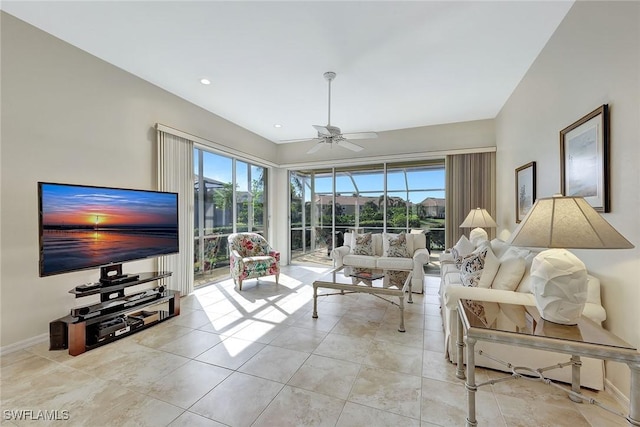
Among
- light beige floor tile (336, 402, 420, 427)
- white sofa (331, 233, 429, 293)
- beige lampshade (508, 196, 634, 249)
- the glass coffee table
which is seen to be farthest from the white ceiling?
light beige floor tile (336, 402, 420, 427)

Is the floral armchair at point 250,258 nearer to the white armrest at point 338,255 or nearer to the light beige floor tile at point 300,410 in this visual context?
the white armrest at point 338,255

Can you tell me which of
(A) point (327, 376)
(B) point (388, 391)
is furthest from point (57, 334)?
(B) point (388, 391)

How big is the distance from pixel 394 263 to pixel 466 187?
2212 mm

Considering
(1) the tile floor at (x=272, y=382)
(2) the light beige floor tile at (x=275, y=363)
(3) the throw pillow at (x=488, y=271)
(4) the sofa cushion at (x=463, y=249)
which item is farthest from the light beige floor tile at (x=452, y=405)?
(4) the sofa cushion at (x=463, y=249)

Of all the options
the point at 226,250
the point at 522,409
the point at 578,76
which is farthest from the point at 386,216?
the point at 522,409

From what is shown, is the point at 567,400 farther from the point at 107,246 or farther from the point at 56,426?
the point at 107,246

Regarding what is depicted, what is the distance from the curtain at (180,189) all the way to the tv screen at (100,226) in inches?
21.5

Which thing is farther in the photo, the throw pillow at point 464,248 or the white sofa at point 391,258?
the white sofa at point 391,258

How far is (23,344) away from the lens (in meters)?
2.49

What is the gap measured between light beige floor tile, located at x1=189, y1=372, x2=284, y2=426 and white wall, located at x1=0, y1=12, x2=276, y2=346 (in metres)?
2.20

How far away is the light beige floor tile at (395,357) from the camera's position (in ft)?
7.18

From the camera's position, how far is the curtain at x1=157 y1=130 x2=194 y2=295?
376 cm

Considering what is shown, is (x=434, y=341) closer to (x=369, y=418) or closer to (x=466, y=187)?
(x=369, y=418)

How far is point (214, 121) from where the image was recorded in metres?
4.73
